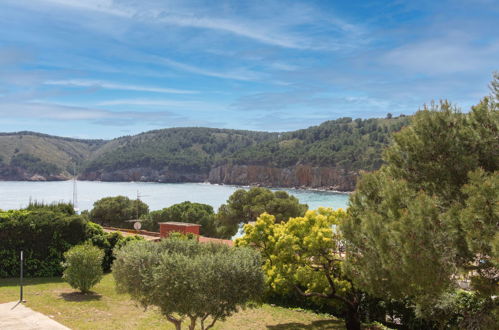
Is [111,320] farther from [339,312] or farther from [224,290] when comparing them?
[339,312]

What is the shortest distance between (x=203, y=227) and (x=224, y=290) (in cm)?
4097

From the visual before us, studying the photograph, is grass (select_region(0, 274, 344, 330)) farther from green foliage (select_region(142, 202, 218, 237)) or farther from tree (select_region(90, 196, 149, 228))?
tree (select_region(90, 196, 149, 228))

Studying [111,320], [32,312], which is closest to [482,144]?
[111,320]

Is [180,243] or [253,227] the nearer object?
[180,243]

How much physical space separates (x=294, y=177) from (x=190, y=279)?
135821 mm

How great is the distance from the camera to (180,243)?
38.8 feet

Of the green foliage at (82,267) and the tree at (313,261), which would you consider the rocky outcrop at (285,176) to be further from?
the green foliage at (82,267)

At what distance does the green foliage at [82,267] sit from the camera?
1780cm

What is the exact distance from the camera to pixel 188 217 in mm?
50000

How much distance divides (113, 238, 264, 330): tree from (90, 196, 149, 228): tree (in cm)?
4620

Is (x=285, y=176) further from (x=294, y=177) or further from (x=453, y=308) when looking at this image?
(x=453, y=308)

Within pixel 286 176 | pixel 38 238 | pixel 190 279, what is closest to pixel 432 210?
pixel 190 279

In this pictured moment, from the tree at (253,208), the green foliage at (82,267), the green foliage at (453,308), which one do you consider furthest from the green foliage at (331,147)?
the green foliage at (82,267)

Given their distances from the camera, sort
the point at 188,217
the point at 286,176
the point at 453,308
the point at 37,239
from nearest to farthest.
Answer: the point at 453,308 < the point at 37,239 < the point at 188,217 < the point at 286,176
